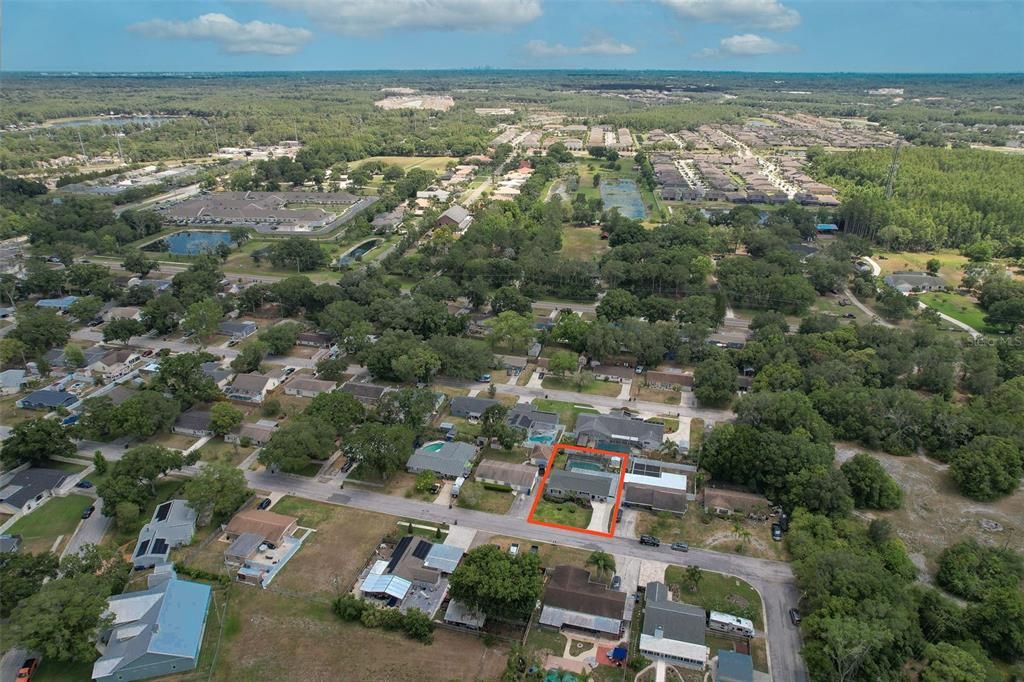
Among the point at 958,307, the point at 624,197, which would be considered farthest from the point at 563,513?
the point at 624,197

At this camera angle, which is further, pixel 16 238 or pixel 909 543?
pixel 16 238

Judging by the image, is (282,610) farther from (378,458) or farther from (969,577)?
(969,577)

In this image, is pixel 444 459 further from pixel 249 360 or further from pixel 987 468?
pixel 987 468

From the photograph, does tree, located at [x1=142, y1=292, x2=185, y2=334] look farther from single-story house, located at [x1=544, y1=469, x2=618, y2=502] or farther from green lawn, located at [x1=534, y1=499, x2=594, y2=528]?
green lawn, located at [x1=534, y1=499, x2=594, y2=528]

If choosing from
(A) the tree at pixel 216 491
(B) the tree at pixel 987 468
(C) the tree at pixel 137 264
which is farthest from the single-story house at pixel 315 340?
(B) the tree at pixel 987 468

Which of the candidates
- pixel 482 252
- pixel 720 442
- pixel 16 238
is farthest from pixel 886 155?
pixel 16 238

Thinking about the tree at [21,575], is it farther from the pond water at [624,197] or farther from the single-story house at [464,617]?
the pond water at [624,197]
